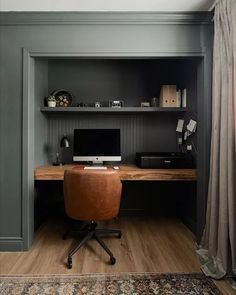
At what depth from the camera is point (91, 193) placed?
6.32ft

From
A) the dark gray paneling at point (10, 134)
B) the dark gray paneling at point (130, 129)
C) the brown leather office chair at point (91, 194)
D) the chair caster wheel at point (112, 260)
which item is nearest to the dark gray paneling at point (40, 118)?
the dark gray paneling at point (130, 129)

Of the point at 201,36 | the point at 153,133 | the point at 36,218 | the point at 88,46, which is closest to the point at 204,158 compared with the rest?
the point at 153,133

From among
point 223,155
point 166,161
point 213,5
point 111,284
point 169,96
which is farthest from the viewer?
point 169,96

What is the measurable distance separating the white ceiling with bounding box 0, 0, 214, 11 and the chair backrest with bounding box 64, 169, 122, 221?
5.02ft

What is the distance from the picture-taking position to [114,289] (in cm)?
165

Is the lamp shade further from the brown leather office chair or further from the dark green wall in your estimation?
the brown leather office chair

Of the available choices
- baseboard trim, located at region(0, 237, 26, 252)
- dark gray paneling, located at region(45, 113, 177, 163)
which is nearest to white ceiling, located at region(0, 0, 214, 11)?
dark gray paneling, located at region(45, 113, 177, 163)

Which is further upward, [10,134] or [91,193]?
[10,134]

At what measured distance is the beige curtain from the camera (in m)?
1.73

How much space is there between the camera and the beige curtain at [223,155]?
173 cm

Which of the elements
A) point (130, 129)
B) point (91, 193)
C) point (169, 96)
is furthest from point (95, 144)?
point (169, 96)

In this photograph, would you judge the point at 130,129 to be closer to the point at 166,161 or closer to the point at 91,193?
the point at 166,161

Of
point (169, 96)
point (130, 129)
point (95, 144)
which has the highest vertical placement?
point (169, 96)

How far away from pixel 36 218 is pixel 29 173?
687 mm
